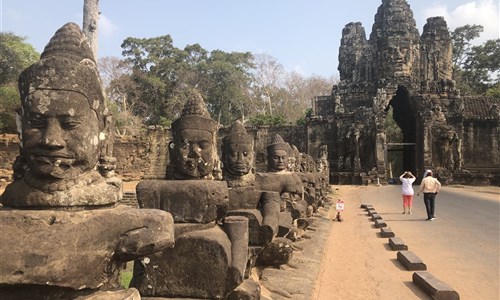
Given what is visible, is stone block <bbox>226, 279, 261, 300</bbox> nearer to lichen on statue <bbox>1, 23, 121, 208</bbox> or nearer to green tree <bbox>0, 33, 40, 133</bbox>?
lichen on statue <bbox>1, 23, 121, 208</bbox>

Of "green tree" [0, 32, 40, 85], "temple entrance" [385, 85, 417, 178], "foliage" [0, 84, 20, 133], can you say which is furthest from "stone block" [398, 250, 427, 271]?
"green tree" [0, 32, 40, 85]

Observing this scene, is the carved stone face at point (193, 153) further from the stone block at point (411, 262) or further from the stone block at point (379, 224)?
the stone block at point (379, 224)

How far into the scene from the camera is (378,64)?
33438 mm

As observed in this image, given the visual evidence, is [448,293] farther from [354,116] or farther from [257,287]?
[354,116]

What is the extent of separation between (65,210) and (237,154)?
3.09 meters

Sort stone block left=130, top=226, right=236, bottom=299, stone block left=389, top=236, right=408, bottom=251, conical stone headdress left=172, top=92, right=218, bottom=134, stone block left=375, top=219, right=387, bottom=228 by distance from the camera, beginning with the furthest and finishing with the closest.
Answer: stone block left=375, top=219, right=387, bottom=228 < stone block left=389, top=236, right=408, bottom=251 < conical stone headdress left=172, top=92, right=218, bottom=134 < stone block left=130, top=226, right=236, bottom=299

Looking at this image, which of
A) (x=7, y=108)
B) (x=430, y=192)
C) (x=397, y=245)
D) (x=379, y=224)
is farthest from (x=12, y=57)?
(x=397, y=245)

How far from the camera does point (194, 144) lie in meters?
3.70

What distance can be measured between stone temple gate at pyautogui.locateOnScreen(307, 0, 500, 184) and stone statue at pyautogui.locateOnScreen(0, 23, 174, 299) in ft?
91.3

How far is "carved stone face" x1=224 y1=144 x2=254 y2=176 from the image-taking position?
5.05 metres

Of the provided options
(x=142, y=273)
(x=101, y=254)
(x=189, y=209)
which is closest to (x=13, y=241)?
(x=101, y=254)

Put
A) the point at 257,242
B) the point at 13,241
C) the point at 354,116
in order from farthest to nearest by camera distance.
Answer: the point at 354,116 < the point at 257,242 < the point at 13,241

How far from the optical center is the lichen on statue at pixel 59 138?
2150 millimetres

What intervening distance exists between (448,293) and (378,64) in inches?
1236
